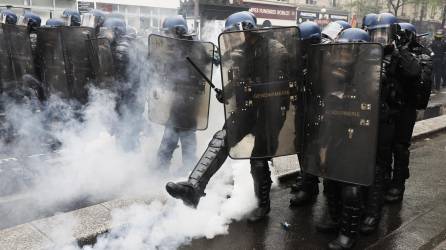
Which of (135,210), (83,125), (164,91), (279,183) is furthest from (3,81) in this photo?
(279,183)

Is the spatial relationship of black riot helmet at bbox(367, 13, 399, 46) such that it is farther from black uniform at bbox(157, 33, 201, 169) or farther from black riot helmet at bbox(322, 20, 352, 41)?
black uniform at bbox(157, 33, 201, 169)

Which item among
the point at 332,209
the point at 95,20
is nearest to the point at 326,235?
the point at 332,209

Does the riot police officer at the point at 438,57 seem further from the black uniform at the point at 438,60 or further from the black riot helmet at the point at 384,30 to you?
the black riot helmet at the point at 384,30

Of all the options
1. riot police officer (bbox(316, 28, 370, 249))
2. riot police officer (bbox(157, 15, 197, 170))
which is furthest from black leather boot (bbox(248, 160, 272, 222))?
riot police officer (bbox(157, 15, 197, 170))

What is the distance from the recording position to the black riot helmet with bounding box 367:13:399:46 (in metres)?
3.58

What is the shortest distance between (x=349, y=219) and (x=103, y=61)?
344 cm

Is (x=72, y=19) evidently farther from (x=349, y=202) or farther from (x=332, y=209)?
(x=349, y=202)

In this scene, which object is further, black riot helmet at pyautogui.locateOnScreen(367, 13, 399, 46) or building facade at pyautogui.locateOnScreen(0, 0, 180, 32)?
building facade at pyautogui.locateOnScreen(0, 0, 180, 32)

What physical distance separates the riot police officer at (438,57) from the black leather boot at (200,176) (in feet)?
37.9

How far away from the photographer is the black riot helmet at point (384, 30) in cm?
358

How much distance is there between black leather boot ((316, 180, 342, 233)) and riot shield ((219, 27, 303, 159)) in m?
0.45

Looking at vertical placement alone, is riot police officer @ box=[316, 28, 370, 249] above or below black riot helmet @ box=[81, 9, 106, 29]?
below

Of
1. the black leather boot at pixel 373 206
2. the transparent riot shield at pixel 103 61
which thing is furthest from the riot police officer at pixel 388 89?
the transparent riot shield at pixel 103 61

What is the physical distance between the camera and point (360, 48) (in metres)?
2.96
